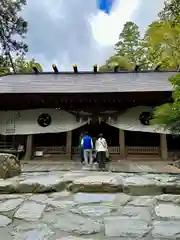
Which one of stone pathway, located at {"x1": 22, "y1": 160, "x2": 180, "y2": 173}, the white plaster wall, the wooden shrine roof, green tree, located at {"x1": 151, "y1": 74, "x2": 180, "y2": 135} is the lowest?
stone pathway, located at {"x1": 22, "y1": 160, "x2": 180, "y2": 173}

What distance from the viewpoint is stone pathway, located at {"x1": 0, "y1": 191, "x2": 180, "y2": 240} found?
2.26 metres

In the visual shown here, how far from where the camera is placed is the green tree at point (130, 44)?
75.7 ft

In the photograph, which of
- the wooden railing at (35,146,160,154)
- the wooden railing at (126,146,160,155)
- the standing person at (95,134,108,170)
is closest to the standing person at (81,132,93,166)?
the standing person at (95,134,108,170)

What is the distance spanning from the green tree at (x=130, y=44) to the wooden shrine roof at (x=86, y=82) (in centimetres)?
1058

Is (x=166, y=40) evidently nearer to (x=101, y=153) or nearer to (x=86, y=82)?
(x=86, y=82)

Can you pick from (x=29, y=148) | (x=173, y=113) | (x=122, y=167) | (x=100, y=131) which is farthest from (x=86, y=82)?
(x=173, y=113)

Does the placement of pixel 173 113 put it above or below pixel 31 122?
below

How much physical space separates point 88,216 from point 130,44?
24.0 meters

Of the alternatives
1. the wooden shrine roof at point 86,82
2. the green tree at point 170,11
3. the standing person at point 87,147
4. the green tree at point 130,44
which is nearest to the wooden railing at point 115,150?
the standing person at point 87,147

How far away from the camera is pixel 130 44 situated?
79.0 ft

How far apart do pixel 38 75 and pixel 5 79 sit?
2.08 metres

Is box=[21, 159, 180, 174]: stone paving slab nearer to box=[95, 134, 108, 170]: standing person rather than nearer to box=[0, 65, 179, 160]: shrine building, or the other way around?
box=[95, 134, 108, 170]: standing person

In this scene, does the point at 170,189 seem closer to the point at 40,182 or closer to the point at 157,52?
the point at 40,182

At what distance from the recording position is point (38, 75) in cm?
1339
